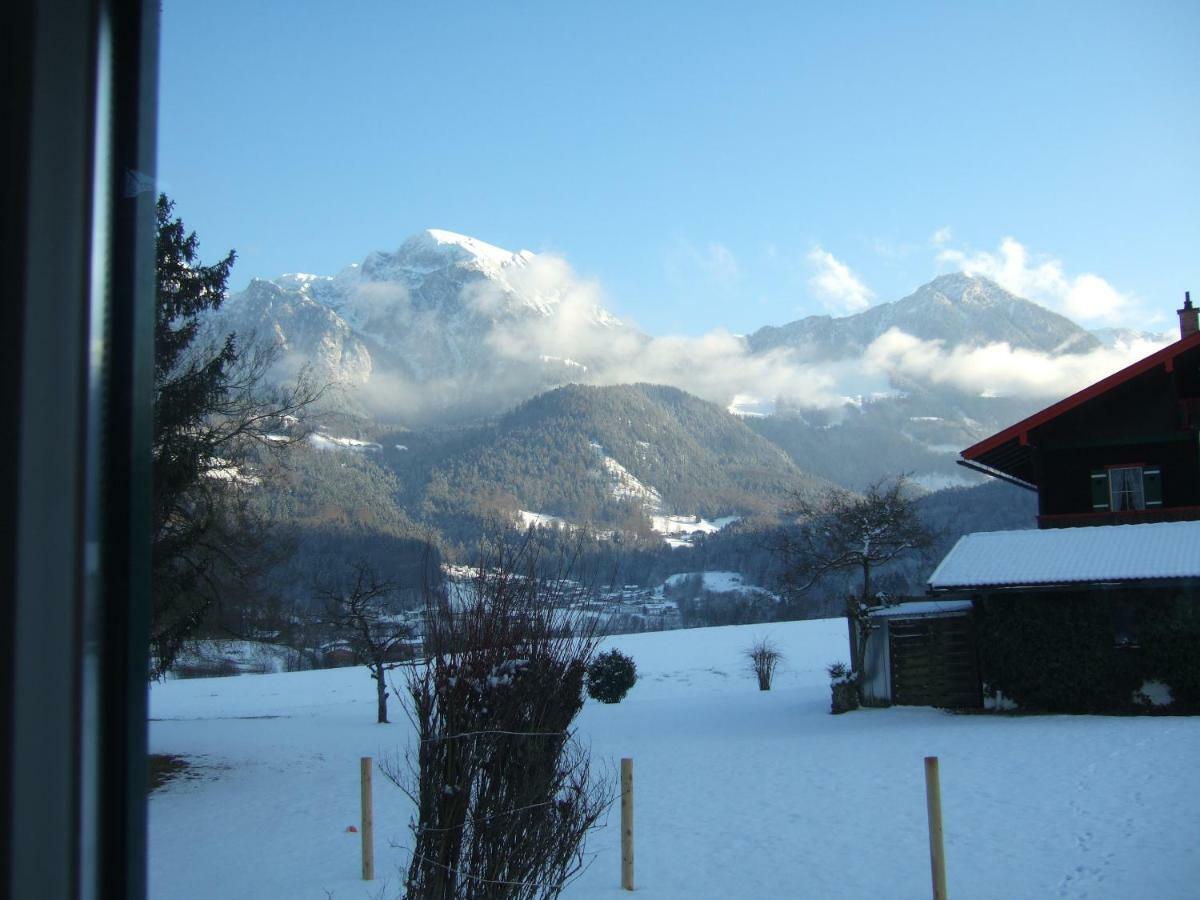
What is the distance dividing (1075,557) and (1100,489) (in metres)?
3.69

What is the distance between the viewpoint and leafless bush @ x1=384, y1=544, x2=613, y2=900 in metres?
6.23

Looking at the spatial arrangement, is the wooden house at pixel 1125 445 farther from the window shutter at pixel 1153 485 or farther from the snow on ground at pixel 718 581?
the snow on ground at pixel 718 581

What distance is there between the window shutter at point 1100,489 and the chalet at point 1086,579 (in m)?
0.03

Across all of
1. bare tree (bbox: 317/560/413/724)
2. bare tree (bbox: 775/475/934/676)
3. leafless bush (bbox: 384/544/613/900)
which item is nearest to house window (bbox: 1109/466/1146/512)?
bare tree (bbox: 775/475/934/676)

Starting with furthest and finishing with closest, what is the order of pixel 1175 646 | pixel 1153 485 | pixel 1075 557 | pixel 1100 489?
pixel 1100 489 < pixel 1153 485 < pixel 1075 557 < pixel 1175 646

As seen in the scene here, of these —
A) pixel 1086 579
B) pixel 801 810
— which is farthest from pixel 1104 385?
pixel 801 810

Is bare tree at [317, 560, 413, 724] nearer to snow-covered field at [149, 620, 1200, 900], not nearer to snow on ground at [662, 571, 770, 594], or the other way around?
snow-covered field at [149, 620, 1200, 900]

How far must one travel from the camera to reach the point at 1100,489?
→ 2392 cm

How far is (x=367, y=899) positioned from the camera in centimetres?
961

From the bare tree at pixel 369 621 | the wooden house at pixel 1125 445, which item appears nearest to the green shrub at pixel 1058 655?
the wooden house at pixel 1125 445

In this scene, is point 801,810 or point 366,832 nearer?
point 366,832

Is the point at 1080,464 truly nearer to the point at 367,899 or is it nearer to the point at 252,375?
the point at 252,375

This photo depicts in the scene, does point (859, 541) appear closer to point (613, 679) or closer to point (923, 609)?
point (923, 609)

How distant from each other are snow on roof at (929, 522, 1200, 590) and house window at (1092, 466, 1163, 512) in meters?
0.99
